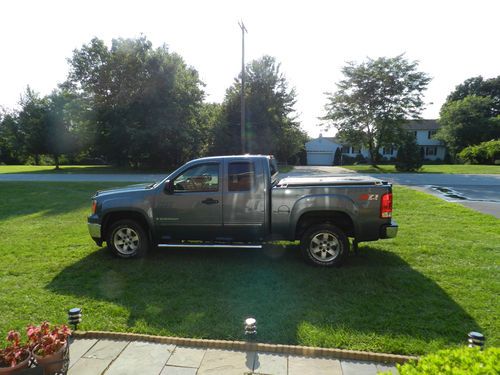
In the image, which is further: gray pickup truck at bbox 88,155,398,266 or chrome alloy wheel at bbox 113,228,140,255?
chrome alloy wheel at bbox 113,228,140,255

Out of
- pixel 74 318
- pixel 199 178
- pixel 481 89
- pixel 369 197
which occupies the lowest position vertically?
pixel 74 318

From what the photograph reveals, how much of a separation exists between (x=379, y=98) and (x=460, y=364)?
106 feet

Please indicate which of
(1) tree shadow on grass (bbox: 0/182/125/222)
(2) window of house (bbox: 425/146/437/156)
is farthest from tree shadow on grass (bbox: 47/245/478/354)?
(2) window of house (bbox: 425/146/437/156)

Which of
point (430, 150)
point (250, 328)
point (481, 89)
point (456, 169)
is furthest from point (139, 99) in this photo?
point (481, 89)

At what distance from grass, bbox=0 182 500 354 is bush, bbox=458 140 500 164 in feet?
126

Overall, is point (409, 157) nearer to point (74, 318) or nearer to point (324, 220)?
point (324, 220)

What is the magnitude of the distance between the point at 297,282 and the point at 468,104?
55664 mm

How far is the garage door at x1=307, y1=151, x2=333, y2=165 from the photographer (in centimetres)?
5725

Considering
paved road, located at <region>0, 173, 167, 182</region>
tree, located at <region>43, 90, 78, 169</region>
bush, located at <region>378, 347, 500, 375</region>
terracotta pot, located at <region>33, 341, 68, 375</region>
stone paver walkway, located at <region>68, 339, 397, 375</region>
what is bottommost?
stone paver walkway, located at <region>68, 339, 397, 375</region>

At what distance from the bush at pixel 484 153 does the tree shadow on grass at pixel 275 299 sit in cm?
4110

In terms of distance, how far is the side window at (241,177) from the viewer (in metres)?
5.43

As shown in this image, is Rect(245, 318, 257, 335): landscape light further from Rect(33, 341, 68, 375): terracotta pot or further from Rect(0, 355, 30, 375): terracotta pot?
Rect(0, 355, 30, 375): terracotta pot

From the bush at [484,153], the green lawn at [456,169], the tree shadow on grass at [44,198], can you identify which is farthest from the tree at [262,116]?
the bush at [484,153]

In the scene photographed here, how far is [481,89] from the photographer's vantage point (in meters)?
61.9
